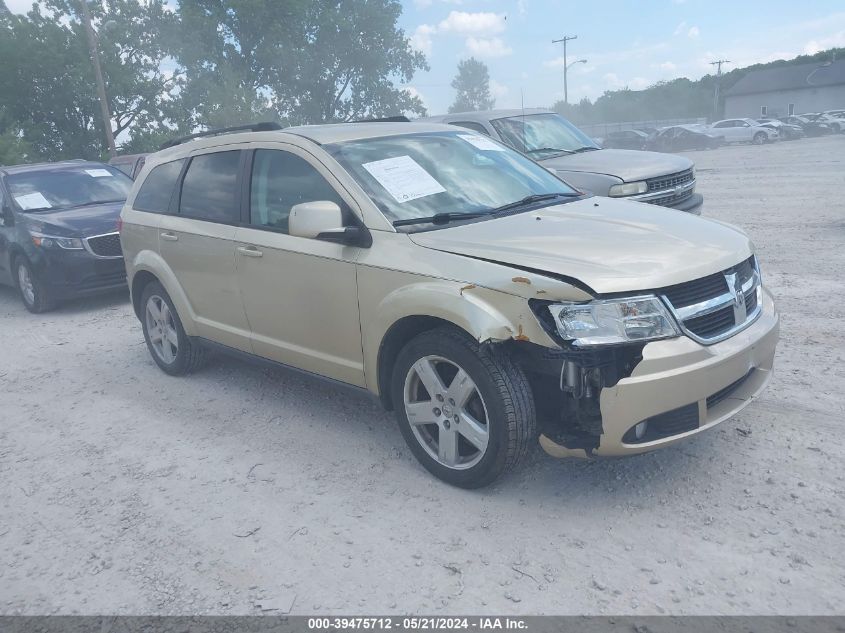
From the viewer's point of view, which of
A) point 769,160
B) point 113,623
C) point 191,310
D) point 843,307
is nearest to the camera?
point 113,623

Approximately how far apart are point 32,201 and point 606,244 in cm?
843

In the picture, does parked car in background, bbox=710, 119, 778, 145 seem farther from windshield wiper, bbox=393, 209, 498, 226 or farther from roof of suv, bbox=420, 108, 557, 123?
windshield wiper, bbox=393, 209, 498, 226

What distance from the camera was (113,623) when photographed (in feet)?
9.47

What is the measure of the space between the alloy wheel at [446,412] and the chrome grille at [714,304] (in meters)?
0.99

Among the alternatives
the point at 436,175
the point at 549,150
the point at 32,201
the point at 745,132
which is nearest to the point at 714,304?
A: the point at 436,175

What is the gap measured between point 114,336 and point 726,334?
614cm

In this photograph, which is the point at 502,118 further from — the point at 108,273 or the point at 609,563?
the point at 609,563

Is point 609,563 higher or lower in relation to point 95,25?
lower

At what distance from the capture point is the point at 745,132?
136ft

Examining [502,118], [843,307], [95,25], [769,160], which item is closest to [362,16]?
[95,25]

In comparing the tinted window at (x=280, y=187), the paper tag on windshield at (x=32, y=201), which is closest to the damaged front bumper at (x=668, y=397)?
the tinted window at (x=280, y=187)

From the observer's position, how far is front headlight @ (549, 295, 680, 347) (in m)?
3.15

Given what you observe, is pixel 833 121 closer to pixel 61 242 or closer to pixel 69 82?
pixel 69 82

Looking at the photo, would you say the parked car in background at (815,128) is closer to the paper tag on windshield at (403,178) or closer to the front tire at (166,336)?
the front tire at (166,336)
